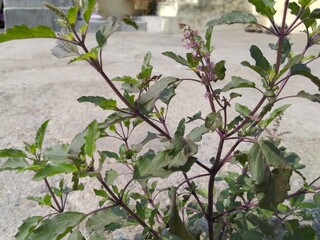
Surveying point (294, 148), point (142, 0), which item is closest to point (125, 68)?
point (294, 148)

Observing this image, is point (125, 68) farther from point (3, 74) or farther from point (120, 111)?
point (120, 111)

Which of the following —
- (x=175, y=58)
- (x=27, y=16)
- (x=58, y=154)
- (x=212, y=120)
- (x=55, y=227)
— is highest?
(x=175, y=58)

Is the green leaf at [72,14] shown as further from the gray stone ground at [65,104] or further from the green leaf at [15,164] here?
the gray stone ground at [65,104]

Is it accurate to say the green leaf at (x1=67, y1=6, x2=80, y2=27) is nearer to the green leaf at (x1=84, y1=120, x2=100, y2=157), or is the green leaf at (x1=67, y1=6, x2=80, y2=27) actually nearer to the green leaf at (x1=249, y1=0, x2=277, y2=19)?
the green leaf at (x1=84, y1=120, x2=100, y2=157)

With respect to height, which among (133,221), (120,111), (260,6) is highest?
(260,6)

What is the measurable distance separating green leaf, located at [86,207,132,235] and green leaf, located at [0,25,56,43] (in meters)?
0.52

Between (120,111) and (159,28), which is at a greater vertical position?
(120,111)

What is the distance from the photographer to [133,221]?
108 cm

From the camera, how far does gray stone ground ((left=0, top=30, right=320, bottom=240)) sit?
1.59m

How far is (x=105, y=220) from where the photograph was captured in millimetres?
1043

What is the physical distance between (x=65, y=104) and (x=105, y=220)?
1798mm

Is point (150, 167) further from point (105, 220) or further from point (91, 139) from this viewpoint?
point (105, 220)

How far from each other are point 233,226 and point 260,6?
0.58 meters

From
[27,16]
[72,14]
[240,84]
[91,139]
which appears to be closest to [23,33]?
[72,14]
